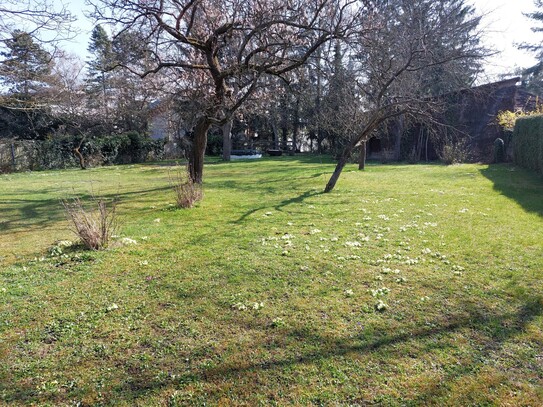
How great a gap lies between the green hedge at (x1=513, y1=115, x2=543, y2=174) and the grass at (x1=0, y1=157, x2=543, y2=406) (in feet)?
21.9

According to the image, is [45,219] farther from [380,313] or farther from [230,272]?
[380,313]

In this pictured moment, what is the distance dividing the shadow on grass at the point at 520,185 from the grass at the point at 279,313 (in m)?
1.57

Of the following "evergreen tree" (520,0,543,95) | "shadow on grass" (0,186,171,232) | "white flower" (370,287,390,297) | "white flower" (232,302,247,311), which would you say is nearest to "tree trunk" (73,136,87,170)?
"shadow on grass" (0,186,171,232)

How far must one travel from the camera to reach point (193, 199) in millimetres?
8828

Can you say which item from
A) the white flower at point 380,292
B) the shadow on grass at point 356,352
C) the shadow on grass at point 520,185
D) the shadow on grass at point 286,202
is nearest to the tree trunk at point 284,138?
the shadow on grass at point 520,185

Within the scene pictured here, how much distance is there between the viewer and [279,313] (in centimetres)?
355

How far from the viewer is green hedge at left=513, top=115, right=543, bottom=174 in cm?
1196

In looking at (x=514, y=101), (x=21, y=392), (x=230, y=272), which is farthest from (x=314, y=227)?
(x=514, y=101)

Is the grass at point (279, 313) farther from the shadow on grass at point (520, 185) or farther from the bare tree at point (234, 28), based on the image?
the bare tree at point (234, 28)

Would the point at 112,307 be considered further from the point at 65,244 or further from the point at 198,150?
the point at 198,150

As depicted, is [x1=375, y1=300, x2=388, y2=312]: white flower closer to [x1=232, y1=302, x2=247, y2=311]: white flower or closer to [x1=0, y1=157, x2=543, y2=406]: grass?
[x1=0, y1=157, x2=543, y2=406]: grass

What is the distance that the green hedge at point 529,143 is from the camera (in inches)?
471

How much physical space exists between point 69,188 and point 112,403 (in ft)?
40.4

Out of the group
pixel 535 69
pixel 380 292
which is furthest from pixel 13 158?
pixel 535 69
